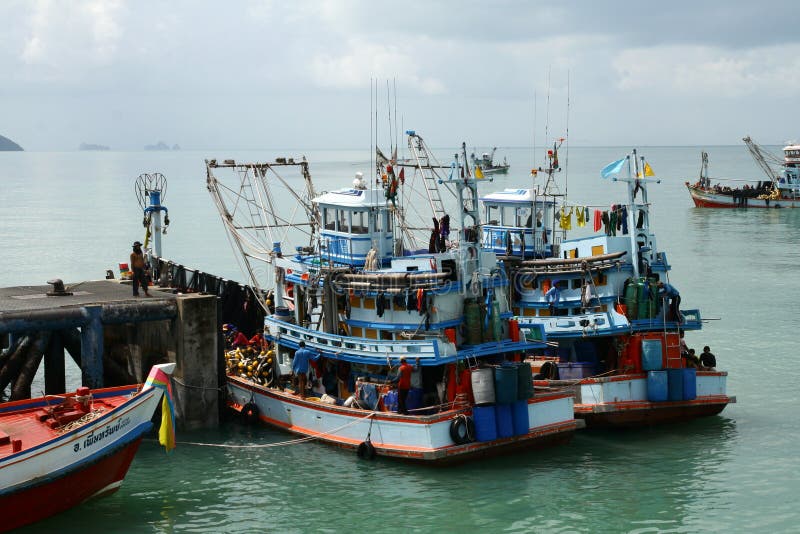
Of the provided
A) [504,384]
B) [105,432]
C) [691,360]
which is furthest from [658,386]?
[105,432]

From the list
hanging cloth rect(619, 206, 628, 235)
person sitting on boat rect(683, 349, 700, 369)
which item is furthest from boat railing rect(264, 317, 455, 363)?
hanging cloth rect(619, 206, 628, 235)

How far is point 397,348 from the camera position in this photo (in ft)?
72.4

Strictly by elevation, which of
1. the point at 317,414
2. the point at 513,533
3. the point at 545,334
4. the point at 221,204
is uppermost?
the point at 221,204

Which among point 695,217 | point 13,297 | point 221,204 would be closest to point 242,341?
point 221,204

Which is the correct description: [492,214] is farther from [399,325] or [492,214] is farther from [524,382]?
[524,382]

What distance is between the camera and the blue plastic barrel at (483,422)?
21.1 metres

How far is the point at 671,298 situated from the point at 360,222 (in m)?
8.34

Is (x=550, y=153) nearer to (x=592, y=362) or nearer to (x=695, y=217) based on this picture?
(x=592, y=362)

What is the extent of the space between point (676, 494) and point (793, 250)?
48.0m

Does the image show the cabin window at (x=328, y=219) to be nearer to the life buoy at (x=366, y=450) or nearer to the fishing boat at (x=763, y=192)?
the life buoy at (x=366, y=450)

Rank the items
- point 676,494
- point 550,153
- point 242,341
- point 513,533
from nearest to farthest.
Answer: point 513,533, point 676,494, point 242,341, point 550,153

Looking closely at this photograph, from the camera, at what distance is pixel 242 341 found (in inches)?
1107

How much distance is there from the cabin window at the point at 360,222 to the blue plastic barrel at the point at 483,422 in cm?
619

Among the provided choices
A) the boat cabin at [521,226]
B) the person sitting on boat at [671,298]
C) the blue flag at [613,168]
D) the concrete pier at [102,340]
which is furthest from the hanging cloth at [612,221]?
the concrete pier at [102,340]
